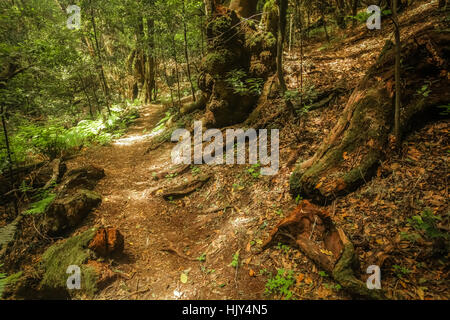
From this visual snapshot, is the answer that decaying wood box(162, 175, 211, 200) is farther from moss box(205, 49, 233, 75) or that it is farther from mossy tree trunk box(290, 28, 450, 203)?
moss box(205, 49, 233, 75)

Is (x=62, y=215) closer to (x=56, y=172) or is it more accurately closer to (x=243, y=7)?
(x=56, y=172)

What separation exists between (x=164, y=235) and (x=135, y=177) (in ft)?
10.5

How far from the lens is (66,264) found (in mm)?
3674

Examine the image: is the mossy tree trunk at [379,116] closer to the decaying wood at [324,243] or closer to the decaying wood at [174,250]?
the decaying wood at [324,243]

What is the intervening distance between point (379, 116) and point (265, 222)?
2.70m

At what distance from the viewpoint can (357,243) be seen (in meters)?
2.84

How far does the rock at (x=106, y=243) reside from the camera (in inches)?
149

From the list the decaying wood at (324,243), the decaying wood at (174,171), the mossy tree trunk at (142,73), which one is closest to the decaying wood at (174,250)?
the decaying wood at (324,243)

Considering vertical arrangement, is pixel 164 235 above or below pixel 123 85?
below

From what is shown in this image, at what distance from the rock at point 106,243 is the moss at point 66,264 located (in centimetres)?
11

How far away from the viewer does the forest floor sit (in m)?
2.57

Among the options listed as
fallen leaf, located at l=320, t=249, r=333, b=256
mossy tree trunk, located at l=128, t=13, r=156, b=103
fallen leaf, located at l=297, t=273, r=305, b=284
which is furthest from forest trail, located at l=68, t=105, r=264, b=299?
mossy tree trunk, located at l=128, t=13, r=156, b=103

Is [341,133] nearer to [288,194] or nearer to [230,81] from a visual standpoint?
[288,194]
